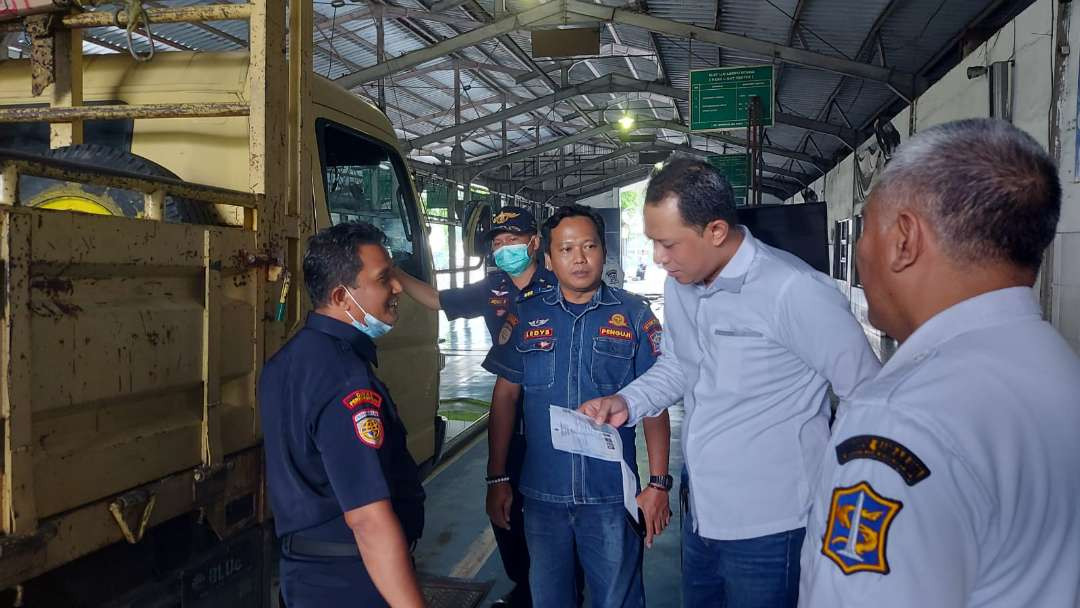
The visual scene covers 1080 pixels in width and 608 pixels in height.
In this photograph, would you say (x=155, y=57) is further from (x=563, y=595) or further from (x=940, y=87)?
(x=940, y=87)

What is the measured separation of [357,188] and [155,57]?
2.91ft

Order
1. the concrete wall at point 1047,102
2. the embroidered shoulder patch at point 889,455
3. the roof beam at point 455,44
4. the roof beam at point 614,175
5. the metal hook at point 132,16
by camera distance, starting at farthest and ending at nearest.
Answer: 1. the roof beam at point 614,175
2. the roof beam at point 455,44
3. the concrete wall at point 1047,102
4. the metal hook at point 132,16
5. the embroidered shoulder patch at point 889,455

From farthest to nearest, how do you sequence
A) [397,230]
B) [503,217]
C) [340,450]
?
1. [397,230]
2. [503,217]
3. [340,450]

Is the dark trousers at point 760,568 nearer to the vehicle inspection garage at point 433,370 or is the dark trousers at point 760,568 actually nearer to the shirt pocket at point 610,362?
the vehicle inspection garage at point 433,370

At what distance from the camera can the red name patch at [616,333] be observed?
232 cm

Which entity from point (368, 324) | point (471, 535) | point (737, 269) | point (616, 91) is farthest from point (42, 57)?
point (616, 91)

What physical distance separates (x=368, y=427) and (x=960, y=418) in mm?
1186

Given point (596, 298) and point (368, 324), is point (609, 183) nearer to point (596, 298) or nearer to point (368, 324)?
point (596, 298)

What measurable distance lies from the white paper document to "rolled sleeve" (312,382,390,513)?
63 centimetres

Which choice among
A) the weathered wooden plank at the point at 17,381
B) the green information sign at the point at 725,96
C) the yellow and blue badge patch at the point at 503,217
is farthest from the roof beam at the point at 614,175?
the weathered wooden plank at the point at 17,381

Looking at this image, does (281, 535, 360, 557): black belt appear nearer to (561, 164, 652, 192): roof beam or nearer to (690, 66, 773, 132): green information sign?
(690, 66, 773, 132): green information sign

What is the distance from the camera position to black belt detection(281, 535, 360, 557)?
170cm

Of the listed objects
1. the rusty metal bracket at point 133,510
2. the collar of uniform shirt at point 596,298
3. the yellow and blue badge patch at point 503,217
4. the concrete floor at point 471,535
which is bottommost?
the concrete floor at point 471,535

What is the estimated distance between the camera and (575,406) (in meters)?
2.29
